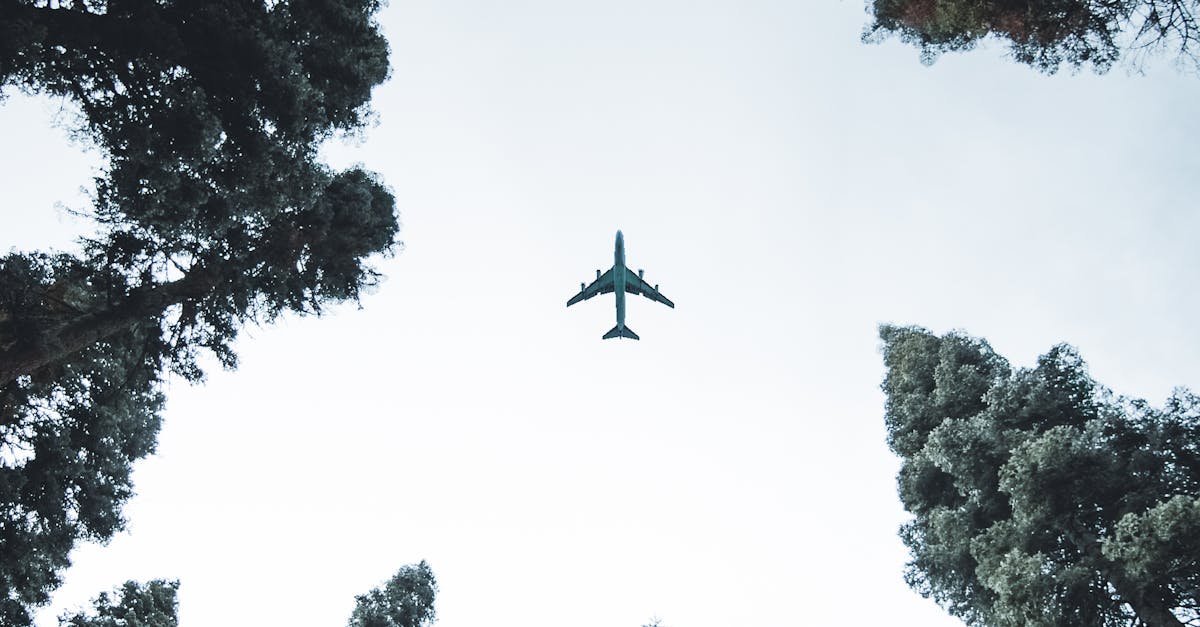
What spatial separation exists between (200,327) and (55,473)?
13.5 ft

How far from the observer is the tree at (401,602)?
55.2ft

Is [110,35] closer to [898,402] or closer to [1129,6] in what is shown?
[1129,6]

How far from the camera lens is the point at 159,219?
10.2 m

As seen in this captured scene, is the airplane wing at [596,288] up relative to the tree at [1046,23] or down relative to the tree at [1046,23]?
up

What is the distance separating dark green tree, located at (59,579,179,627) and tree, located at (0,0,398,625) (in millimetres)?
1726

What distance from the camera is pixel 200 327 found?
12.6m

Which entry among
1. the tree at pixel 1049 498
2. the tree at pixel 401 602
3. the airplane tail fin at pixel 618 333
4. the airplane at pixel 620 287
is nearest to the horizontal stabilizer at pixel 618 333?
the airplane tail fin at pixel 618 333

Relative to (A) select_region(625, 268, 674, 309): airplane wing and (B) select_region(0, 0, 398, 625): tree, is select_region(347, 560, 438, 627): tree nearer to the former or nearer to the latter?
(B) select_region(0, 0, 398, 625): tree

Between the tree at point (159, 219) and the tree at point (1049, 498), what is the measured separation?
13.3 m

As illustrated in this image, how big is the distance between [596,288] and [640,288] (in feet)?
6.61

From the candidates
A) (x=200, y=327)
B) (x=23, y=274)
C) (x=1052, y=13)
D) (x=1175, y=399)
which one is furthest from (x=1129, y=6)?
(x=23, y=274)

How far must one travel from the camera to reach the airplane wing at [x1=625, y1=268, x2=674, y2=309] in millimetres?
28500

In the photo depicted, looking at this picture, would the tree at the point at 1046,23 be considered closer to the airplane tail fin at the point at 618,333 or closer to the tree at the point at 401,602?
the tree at the point at 401,602

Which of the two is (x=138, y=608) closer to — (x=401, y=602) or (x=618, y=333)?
(x=401, y=602)
